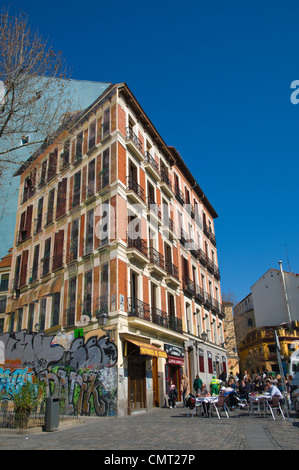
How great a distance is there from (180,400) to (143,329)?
24.4 ft

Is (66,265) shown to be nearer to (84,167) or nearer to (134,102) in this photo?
(84,167)

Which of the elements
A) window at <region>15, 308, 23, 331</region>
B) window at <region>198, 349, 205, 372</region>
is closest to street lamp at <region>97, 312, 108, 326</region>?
window at <region>15, 308, 23, 331</region>

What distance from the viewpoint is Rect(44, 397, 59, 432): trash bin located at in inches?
405

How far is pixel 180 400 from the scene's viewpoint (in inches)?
917

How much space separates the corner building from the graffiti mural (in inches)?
2.4

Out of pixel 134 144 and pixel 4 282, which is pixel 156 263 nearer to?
pixel 134 144

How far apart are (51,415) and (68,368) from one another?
8.11 metres

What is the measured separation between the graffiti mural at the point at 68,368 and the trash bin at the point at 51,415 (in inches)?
154

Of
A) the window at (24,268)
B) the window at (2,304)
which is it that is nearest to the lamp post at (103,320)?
the window at (24,268)

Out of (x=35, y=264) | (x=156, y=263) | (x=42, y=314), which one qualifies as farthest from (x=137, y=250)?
(x=35, y=264)

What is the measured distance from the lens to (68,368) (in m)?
18.2

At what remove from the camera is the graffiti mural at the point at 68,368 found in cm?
1627

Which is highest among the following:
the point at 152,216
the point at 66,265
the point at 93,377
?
the point at 152,216
